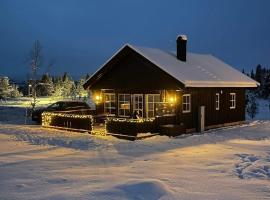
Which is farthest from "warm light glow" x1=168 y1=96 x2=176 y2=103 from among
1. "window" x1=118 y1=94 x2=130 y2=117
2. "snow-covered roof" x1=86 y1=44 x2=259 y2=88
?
"window" x1=118 y1=94 x2=130 y2=117

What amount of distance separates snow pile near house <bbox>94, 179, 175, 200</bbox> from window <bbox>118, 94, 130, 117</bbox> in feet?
54.2

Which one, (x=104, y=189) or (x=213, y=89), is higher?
(x=213, y=89)

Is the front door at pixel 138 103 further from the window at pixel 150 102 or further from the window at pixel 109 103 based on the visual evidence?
the window at pixel 109 103

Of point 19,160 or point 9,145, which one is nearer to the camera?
point 19,160

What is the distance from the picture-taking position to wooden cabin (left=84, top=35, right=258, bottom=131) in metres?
24.4

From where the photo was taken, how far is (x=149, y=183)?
35.0ft

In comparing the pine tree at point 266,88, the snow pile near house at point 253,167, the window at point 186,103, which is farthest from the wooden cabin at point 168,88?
the pine tree at point 266,88

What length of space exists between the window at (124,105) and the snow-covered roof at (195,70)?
3433 mm

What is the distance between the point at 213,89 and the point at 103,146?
10.8 m

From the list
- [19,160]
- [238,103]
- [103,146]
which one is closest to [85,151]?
[103,146]

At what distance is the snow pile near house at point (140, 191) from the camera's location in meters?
9.74

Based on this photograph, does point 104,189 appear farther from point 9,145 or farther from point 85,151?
point 9,145

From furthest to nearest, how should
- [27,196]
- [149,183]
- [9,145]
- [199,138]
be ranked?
[199,138]
[9,145]
[149,183]
[27,196]

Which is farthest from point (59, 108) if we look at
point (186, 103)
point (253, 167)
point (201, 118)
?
point (253, 167)
